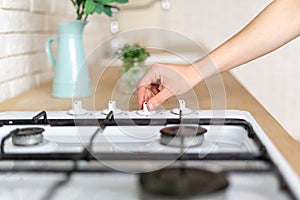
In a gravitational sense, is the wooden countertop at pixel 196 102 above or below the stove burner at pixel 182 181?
above

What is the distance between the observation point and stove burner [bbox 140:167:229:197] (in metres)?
0.45

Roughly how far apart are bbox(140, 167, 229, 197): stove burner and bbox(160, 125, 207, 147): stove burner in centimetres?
12

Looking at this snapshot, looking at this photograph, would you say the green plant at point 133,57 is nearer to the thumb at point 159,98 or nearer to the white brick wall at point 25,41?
the white brick wall at point 25,41

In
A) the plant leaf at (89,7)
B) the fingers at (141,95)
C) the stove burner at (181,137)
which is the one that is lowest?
the stove burner at (181,137)

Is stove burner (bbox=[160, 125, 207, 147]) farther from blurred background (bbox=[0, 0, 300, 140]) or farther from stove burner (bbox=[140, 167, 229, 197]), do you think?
blurred background (bbox=[0, 0, 300, 140])

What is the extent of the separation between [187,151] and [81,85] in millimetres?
583

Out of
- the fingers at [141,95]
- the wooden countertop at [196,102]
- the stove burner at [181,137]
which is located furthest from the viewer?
the fingers at [141,95]

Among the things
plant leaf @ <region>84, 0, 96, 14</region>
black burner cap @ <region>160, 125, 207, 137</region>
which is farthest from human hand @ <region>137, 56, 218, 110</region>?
plant leaf @ <region>84, 0, 96, 14</region>

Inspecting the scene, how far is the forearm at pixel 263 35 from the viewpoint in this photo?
82 cm

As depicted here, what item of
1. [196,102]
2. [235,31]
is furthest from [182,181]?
[235,31]

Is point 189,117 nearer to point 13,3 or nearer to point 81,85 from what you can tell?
point 81,85

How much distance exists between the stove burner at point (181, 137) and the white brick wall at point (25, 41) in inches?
21.3

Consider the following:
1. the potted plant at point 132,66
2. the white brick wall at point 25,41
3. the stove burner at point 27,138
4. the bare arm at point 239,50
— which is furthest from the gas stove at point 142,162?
the potted plant at point 132,66

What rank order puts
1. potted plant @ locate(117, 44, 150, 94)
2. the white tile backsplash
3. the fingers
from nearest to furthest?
the fingers → the white tile backsplash → potted plant @ locate(117, 44, 150, 94)
